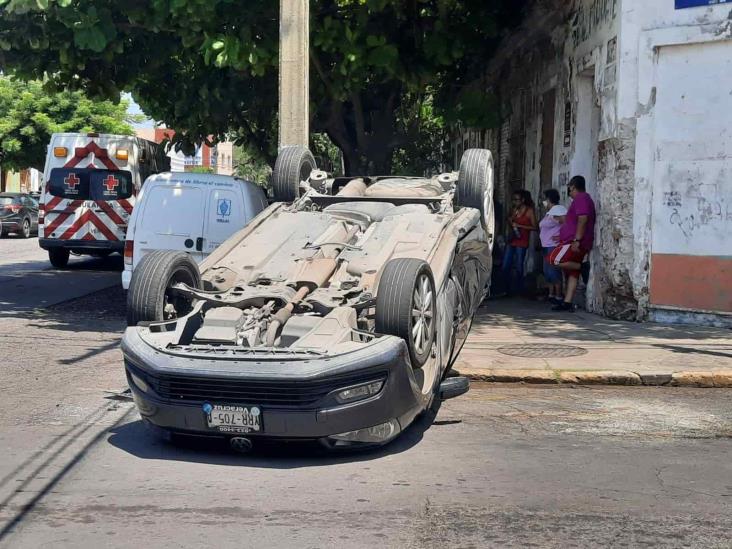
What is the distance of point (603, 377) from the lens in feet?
28.9

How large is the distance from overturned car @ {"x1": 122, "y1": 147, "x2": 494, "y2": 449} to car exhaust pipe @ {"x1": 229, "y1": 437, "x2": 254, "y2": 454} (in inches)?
0.4

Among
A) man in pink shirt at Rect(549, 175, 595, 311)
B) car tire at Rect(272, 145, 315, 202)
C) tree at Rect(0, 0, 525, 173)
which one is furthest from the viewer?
man in pink shirt at Rect(549, 175, 595, 311)

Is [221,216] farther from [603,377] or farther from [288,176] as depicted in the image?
[603,377]

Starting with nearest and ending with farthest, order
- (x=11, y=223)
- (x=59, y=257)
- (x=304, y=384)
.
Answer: (x=304, y=384) < (x=59, y=257) < (x=11, y=223)

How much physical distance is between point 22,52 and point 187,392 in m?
9.00

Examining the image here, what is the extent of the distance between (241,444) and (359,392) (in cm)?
80

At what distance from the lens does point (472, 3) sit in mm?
15125

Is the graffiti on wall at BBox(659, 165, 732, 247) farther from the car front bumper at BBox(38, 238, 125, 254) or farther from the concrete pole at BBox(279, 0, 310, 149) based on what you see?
the car front bumper at BBox(38, 238, 125, 254)

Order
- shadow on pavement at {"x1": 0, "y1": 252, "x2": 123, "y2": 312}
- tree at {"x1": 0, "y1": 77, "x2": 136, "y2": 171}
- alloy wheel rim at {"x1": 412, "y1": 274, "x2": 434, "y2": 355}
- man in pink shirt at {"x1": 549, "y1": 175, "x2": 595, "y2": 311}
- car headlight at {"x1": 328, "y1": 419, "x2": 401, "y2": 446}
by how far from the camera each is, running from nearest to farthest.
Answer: car headlight at {"x1": 328, "y1": 419, "x2": 401, "y2": 446} → alloy wheel rim at {"x1": 412, "y1": 274, "x2": 434, "y2": 355} → man in pink shirt at {"x1": 549, "y1": 175, "x2": 595, "y2": 311} → shadow on pavement at {"x1": 0, "y1": 252, "x2": 123, "y2": 312} → tree at {"x1": 0, "y1": 77, "x2": 136, "y2": 171}

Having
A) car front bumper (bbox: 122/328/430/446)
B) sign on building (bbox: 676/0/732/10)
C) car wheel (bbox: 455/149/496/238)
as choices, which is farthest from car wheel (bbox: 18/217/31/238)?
car front bumper (bbox: 122/328/430/446)

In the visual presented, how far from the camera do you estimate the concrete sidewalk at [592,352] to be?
8.83 metres

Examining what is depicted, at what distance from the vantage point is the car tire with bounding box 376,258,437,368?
241 inches

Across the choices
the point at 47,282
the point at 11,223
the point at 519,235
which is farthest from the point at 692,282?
the point at 11,223

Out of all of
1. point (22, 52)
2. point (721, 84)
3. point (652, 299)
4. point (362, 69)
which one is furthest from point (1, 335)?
point (721, 84)
